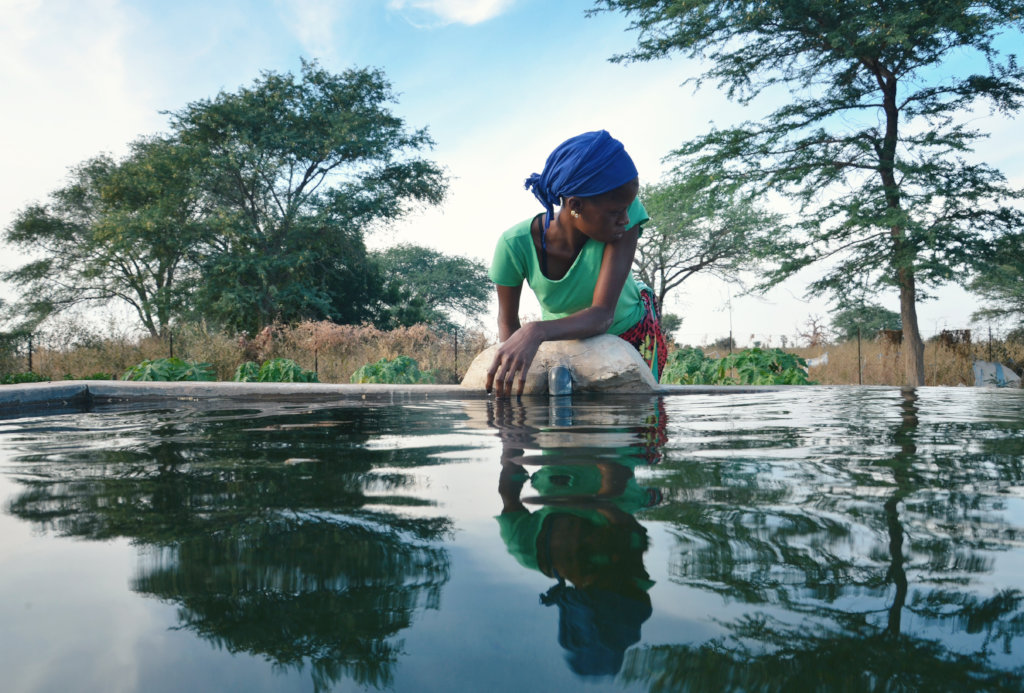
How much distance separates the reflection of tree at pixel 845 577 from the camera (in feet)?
1.74

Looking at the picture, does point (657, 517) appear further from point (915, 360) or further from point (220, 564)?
point (915, 360)

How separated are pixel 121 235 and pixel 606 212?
67.5 feet

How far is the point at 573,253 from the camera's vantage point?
391 cm

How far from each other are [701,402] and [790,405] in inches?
17.9

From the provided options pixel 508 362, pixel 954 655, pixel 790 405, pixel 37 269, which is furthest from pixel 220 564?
Answer: pixel 37 269

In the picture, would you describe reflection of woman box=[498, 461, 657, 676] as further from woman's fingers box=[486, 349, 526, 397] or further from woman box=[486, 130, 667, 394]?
woman box=[486, 130, 667, 394]

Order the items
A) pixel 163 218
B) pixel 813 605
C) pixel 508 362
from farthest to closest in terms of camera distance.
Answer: pixel 163 218 < pixel 508 362 < pixel 813 605

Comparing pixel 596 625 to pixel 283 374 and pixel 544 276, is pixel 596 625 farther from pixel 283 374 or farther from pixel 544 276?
pixel 283 374

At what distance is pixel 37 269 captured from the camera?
24750mm

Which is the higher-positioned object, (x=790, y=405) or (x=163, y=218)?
(x=163, y=218)

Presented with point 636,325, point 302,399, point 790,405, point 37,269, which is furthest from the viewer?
point 37,269

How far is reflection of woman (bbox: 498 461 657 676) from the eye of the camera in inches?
23.1

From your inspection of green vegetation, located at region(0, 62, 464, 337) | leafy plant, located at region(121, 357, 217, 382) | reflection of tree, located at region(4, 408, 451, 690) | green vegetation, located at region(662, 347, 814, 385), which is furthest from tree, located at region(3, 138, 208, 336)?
reflection of tree, located at region(4, 408, 451, 690)

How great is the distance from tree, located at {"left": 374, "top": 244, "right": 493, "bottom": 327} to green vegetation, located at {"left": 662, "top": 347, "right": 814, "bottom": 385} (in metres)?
26.1
